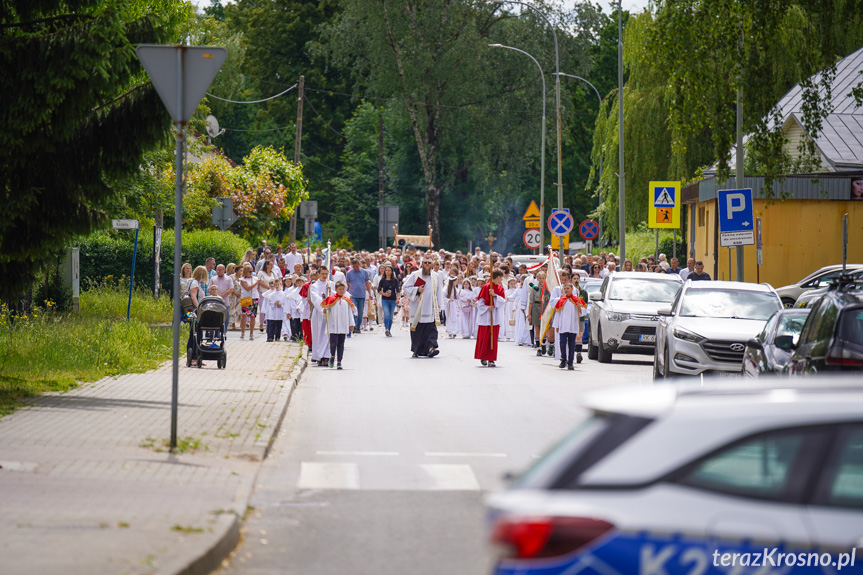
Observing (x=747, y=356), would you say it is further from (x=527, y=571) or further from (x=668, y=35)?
(x=527, y=571)

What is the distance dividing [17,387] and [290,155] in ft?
205

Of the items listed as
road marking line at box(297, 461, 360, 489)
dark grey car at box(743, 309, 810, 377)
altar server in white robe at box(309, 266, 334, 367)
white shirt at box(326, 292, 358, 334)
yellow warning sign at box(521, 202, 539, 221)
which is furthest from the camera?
yellow warning sign at box(521, 202, 539, 221)

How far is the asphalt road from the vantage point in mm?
7195

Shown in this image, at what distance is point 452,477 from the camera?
993cm

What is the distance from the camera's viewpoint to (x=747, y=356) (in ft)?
47.7

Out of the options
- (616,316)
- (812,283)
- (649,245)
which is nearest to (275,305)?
(616,316)

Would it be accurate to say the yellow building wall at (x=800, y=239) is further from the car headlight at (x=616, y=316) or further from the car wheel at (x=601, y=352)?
the car headlight at (x=616, y=316)

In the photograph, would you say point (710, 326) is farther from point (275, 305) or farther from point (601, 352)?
point (275, 305)

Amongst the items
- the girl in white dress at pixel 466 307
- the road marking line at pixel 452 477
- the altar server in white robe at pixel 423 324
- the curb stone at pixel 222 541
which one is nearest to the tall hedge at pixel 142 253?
the girl in white dress at pixel 466 307

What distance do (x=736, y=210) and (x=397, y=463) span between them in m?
13.9

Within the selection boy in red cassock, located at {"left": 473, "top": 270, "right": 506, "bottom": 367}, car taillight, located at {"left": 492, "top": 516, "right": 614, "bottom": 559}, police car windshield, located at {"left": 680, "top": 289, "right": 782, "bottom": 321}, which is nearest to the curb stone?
car taillight, located at {"left": 492, "top": 516, "right": 614, "bottom": 559}

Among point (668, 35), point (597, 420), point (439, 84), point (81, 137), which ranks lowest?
point (597, 420)

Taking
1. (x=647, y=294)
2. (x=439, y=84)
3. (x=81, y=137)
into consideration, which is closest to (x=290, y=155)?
(x=439, y=84)

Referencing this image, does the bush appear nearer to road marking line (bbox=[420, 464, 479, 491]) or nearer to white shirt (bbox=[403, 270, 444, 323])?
white shirt (bbox=[403, 270, 444, 323])
